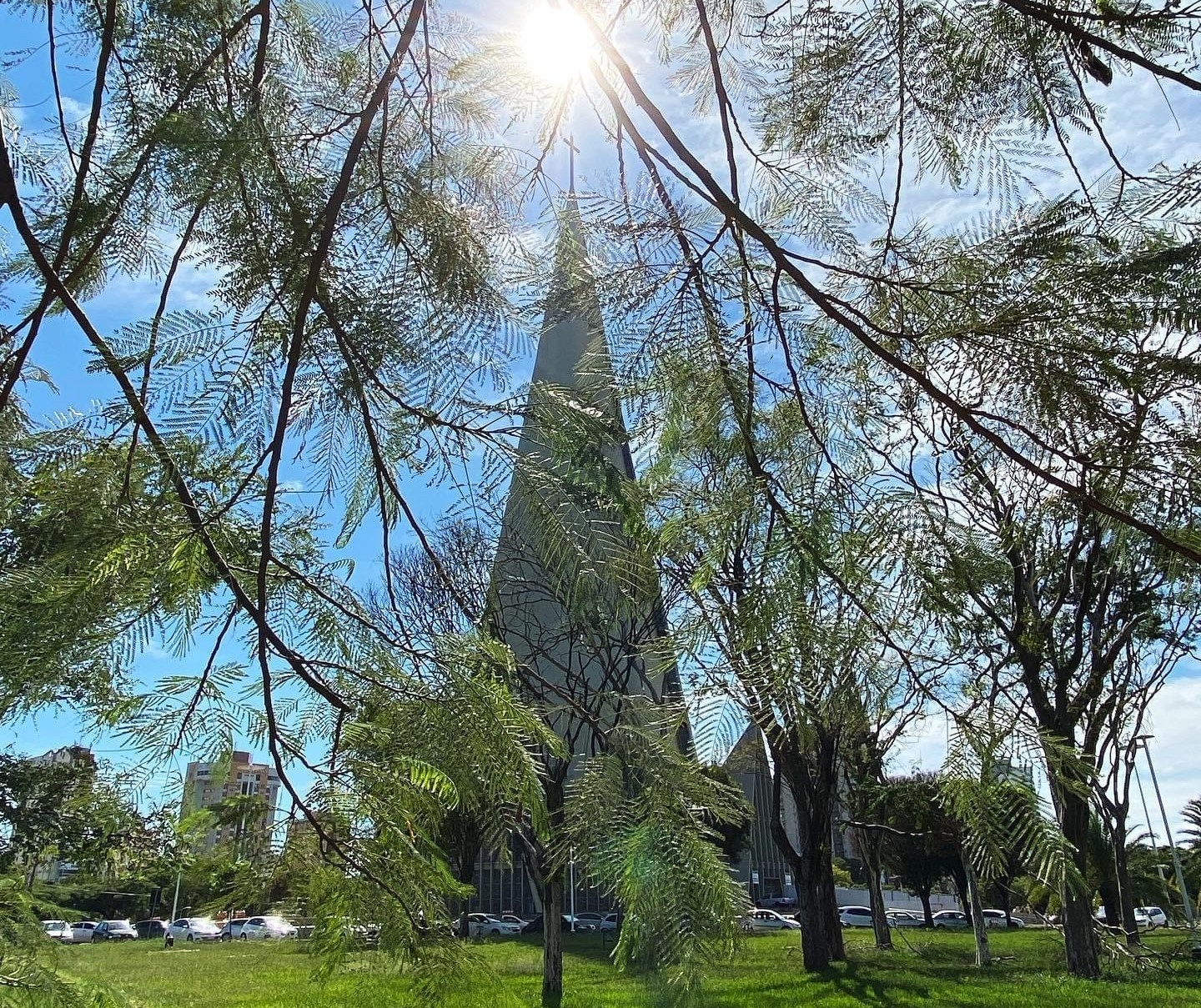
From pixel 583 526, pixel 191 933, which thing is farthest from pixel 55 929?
pixel 583 526

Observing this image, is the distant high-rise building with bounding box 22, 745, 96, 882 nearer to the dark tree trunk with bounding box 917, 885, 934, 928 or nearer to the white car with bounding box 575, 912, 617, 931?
the white car with bounding box 575, 912, 617, 931

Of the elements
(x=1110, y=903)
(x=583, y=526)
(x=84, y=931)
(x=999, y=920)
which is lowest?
(x=999, y=920)

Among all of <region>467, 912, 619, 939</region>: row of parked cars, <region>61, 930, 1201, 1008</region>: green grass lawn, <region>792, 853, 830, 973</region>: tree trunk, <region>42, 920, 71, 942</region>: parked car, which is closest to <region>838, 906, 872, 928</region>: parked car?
<region>467, 912, 619, 939</region>: row of parked cars

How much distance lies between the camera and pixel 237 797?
978mm

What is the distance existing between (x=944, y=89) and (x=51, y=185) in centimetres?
135

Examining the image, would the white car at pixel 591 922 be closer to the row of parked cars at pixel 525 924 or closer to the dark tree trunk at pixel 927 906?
the row of parked cars at pixel 525 924

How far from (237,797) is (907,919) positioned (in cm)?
2575

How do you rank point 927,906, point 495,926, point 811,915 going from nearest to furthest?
point 811,915 → point 495,926 → point 927,906

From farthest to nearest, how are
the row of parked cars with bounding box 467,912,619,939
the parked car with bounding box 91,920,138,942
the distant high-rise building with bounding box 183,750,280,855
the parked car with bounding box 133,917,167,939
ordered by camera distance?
the parked car with bounding box 133,917,167,939
the parked car with bounding box 91,920,138,942
the row of parked cars with bounding box 467,912,619,939
the distant high-rise building with bounding box 183,750,280,855

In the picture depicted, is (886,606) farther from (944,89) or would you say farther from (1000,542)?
(944,89)

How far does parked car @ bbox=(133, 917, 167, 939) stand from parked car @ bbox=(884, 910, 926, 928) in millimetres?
16532

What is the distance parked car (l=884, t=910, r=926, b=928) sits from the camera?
2123cm

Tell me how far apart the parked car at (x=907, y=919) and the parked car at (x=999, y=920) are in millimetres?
1562

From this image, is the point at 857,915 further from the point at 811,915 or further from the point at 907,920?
the point at 811,915
